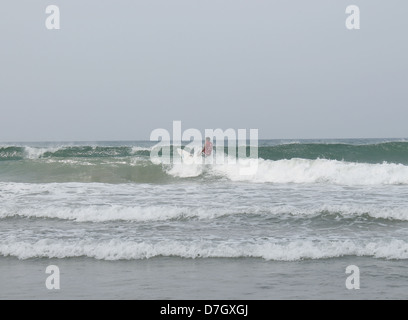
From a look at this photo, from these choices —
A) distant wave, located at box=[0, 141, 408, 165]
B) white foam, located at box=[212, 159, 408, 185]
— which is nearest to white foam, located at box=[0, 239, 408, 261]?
white foam, located at box=[212, 159, 408, 185]

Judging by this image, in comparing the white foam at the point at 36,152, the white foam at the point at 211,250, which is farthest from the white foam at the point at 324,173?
the white foam at the point at 36,152

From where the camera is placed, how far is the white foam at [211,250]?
7770 millimetres

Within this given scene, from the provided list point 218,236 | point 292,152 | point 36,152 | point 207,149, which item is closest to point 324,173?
point 207,149

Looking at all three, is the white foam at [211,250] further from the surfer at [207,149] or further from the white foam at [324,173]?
the surfer at [207,149]

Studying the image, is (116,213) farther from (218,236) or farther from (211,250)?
(211,250)

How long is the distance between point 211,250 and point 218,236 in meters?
1.14

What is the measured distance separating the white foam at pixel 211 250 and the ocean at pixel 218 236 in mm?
20

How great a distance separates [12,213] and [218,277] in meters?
6.57

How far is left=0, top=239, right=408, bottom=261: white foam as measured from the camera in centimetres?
777

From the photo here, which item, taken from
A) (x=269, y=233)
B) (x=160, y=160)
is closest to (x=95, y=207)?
(x=269, y=233)

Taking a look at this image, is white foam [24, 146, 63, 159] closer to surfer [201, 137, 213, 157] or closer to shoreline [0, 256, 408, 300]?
surfer [201, 137, 213, 157]

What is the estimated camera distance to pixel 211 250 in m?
8.02

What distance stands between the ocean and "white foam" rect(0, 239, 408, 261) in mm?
20
